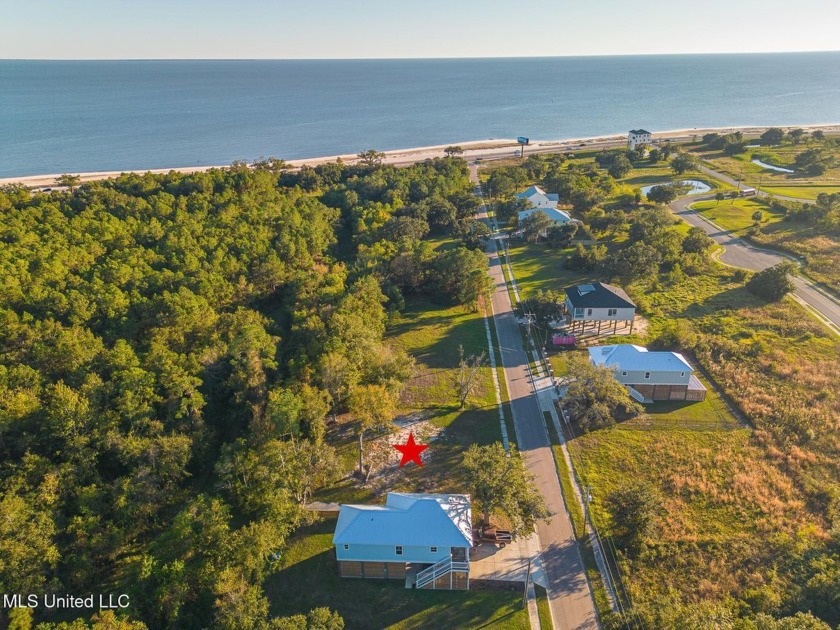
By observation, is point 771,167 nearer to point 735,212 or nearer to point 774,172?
point 774,172

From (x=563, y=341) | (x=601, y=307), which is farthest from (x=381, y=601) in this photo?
(x=601, y=307)

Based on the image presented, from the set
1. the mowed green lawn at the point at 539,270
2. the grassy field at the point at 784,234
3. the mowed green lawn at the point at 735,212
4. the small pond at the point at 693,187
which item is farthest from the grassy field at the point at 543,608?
the small pond at the point at 693,187

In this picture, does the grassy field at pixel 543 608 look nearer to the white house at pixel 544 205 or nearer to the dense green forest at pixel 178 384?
the dense green forest at pixel 178 384

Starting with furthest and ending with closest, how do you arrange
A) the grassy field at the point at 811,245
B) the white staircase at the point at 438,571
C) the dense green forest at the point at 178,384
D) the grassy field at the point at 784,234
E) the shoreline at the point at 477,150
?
the shoreline at the point at 477,150, the grassy field at the point at 784,234, the grassy field at the point at 811,245, the white staircase at the point at 438,571, the dense green forest at the point at 178,384

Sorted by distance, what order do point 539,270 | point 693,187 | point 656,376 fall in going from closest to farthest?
point 656,376, point 539,270, point 693,187

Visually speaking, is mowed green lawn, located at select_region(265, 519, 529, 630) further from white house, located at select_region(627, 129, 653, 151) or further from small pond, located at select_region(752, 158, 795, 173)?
white house, located at select_region(627, 129, 653, 151)
